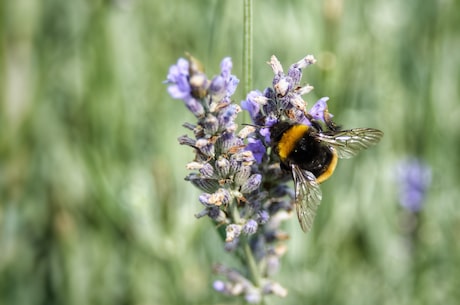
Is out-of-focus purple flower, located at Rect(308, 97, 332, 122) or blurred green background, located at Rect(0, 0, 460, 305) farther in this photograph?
blurred green background, located at Rect(0, 0, 460, 305)

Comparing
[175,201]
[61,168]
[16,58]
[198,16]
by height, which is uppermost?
[198,16]

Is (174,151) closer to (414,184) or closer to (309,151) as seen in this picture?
(414,184)

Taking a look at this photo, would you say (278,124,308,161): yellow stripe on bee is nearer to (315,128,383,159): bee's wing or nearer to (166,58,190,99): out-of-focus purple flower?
(315,128,383,159): bee's wing

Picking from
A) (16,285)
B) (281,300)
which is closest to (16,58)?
(16,285)

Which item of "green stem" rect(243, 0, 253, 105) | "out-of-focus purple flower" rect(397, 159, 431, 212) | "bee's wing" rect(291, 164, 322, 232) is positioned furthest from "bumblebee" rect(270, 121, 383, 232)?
"out-of-focus purple flower" rect(397, 159, 431, 212)

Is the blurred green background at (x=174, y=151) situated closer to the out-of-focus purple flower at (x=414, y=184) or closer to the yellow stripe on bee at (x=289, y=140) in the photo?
the out-of-focus purple flower at (x=414, y=184)

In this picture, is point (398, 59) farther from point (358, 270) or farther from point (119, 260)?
point (119, 260)

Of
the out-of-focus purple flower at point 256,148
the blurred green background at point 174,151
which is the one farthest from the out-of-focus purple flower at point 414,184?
the out-of-focus purple flower at point 256,148
